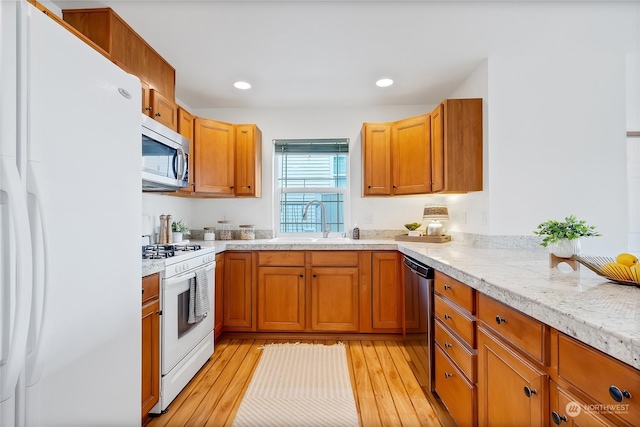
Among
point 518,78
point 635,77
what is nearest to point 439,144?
point 518,78

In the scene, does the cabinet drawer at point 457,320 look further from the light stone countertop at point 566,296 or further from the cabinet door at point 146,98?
the cabinet door at point 146,98

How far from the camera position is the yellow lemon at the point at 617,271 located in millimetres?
1063

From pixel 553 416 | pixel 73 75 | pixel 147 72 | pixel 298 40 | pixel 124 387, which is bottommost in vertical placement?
pixel 124 387

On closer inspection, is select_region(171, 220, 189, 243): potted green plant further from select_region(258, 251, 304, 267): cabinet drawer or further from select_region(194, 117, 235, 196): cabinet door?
select_region(258, 251, 304, 267): cabinet drawer

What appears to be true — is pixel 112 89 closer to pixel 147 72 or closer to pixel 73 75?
pixel 73 75

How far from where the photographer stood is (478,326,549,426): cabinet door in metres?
0.93

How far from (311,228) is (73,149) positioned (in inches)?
104

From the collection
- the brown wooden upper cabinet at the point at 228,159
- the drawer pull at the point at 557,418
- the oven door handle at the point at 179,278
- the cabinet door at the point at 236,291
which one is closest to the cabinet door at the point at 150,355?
the oven door handle at the point at 179,278

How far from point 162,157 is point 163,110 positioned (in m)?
0.53

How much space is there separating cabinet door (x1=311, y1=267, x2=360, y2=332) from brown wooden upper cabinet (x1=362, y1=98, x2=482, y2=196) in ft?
3.00

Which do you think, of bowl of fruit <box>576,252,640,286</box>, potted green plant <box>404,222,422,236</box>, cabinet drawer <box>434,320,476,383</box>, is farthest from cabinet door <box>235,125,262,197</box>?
bowl of fruit <box>576,252,640,286</box>

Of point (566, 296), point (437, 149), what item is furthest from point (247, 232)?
point (566, 296)

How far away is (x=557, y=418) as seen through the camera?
2.81 feet

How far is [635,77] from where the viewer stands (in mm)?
2355
